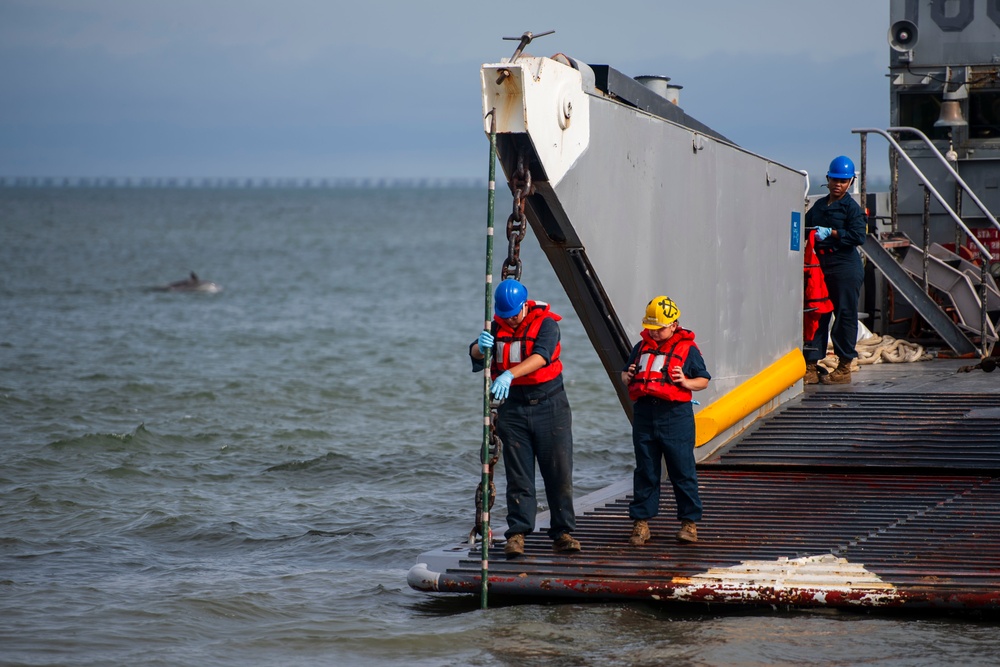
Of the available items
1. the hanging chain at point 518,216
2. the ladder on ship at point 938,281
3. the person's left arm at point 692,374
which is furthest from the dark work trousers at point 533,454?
the ladder on ship at point 938,281

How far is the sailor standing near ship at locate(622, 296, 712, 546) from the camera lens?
7.07 metres

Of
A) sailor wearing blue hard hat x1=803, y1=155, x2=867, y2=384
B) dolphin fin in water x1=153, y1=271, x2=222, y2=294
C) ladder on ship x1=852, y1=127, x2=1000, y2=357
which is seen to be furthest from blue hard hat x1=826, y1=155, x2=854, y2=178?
dolphin fin in water x1=153, y1=271, x2=222, y2=294

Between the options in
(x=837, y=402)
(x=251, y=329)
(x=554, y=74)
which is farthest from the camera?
(x=251, y=329)

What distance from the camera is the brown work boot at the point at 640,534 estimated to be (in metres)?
7.21

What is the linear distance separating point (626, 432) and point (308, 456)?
162 inches

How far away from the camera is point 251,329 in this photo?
31.5 meters

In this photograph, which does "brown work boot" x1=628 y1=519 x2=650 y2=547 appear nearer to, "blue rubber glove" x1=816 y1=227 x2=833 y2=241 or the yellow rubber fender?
the yellow rubber fender

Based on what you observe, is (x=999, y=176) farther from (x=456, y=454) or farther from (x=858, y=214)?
(x=456, y=454)

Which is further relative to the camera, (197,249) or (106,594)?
(197,249)

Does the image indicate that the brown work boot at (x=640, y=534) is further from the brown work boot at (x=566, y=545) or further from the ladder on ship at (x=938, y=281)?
the ladder on ship at (x=938, y=281)

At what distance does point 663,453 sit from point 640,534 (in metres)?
0.45

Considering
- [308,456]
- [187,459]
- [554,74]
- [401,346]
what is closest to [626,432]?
[308,456]

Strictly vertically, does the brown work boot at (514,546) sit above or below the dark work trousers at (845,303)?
below

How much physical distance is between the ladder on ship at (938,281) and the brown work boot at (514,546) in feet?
18.3
